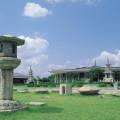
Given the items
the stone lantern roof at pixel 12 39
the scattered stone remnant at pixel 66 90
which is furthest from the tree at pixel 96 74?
the stone lantern roof at pixel 12 39

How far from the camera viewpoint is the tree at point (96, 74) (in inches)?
3027

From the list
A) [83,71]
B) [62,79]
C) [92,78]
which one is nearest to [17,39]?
[92,78]

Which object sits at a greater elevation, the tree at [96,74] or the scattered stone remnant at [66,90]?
the tree at [96,74]

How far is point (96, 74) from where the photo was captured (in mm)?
78125

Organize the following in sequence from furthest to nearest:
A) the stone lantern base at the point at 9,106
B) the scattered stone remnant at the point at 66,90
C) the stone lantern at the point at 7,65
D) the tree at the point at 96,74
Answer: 1. the tree at the point at 96,74
2. the scattered stone remnant at the point at 66,90
3. the stone lantern at the point at 7,65
4. the stone lantern base at the point at 9,106

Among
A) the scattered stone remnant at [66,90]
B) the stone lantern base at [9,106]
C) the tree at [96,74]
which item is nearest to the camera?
the stone lantern base at [9,106]

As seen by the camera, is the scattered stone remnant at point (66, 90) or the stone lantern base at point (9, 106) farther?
the scattered stone remnant at point (66, 90)

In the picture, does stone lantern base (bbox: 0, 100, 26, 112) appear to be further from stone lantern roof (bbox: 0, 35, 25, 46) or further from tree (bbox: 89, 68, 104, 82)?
tree (bbox: 89, 68, 104, 82)

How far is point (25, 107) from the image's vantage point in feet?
57.5

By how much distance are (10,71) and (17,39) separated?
Result: 1.69m

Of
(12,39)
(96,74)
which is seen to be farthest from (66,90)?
(96,74)

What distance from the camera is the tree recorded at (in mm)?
76875

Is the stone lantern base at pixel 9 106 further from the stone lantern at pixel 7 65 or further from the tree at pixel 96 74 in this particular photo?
the tree at pixel 96 74

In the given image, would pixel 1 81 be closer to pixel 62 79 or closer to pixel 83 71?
pixel 83 71
